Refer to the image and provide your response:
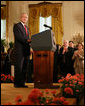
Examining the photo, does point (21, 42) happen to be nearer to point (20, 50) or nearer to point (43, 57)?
point (20, 50)

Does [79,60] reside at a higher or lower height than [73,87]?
higher

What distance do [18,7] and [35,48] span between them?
28.0 feet

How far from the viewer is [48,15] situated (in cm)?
1134

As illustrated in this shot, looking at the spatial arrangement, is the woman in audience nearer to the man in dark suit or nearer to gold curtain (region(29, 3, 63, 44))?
the man in dark suit

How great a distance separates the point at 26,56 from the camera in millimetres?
4211

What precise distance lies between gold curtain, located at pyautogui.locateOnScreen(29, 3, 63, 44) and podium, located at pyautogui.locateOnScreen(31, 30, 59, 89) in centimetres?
721

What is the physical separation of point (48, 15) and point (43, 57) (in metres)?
7.86

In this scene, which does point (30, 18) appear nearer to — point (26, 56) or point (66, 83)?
point (26, 56)

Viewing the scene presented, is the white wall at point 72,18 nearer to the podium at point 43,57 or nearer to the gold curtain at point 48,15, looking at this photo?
the gold curtain at point 48,15

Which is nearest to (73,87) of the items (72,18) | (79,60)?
(79,60)

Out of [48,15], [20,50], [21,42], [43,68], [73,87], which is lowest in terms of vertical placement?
[73,87]

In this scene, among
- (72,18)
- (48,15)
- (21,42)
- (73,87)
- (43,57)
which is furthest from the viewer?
(48,15)

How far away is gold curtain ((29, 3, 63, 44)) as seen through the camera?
11.1 m

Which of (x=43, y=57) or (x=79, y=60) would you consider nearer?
(x=43, y=57)
